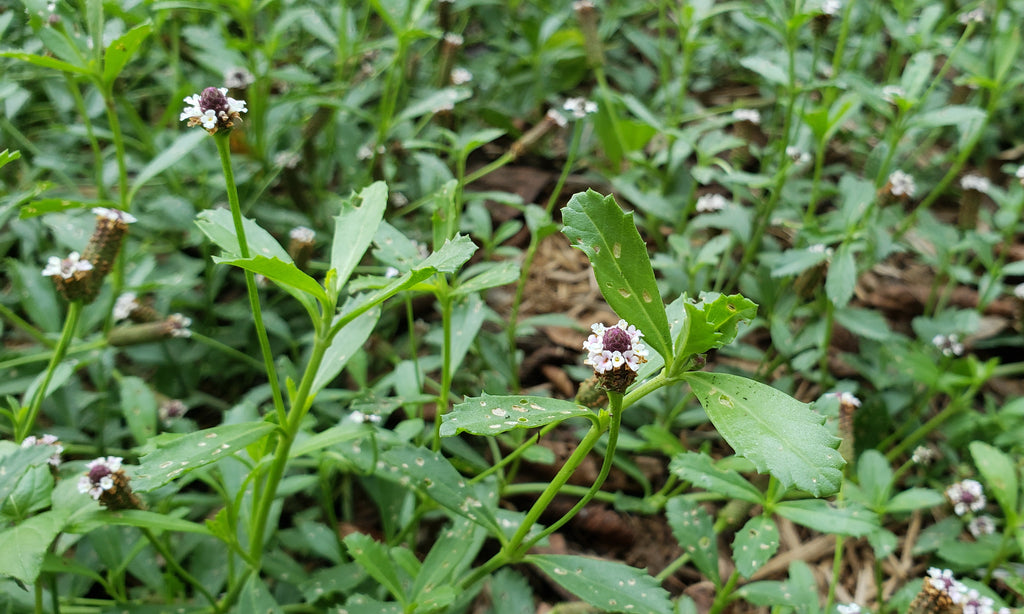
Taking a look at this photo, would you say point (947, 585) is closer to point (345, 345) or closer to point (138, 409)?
point (345, 345)

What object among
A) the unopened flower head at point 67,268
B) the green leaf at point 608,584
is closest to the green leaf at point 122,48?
the unopened flower head at point 67,268

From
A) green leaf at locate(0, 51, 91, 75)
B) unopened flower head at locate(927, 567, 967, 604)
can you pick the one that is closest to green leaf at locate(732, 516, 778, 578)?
unopened flower head at locate(927, 567, 967, 604)

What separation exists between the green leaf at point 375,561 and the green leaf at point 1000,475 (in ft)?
4.03

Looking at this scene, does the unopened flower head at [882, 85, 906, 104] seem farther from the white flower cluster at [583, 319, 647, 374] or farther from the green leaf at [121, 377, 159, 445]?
the green leaf at [121, 377, 159, 445]

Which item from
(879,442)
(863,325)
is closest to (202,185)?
(863,325)

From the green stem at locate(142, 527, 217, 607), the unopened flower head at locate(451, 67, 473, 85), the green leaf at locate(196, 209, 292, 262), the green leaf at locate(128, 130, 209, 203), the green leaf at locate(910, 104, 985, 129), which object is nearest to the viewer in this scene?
the green leaf at locate(196, 209, 292, 262)

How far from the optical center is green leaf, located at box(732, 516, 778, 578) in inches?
51.6

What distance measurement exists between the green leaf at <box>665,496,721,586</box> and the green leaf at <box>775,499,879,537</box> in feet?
0.50

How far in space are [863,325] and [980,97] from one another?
1.19 metres

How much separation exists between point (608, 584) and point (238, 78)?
5.55 ft

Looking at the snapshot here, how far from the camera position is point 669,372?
1.05m

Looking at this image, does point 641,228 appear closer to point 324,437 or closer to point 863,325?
point 863,325

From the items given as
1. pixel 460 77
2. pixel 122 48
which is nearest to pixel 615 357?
pixel 122 48

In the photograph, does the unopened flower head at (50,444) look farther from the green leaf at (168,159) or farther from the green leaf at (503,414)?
the green leaf at (503,414)
